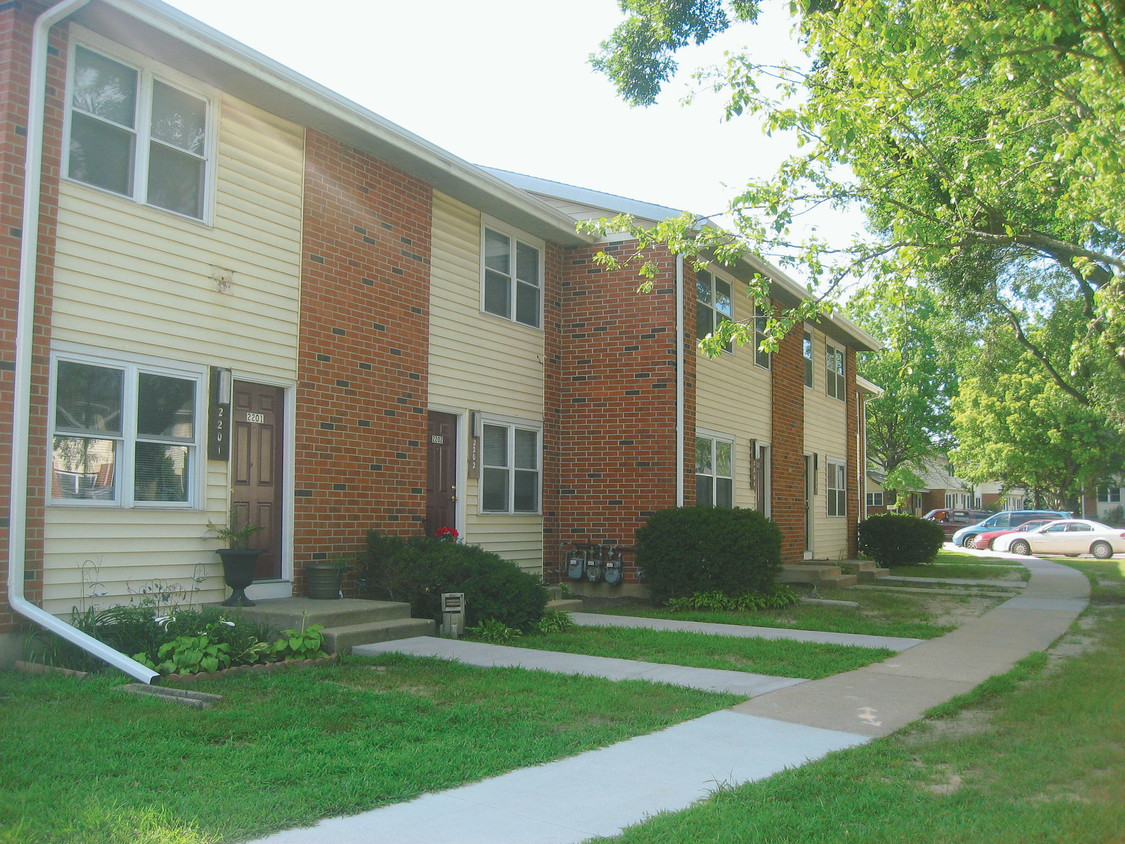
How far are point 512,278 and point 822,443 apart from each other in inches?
444

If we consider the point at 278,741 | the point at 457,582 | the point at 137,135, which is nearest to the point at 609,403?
the point at 457,582

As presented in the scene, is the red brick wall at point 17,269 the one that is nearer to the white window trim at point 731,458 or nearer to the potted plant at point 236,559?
the potted plant at point 236,559

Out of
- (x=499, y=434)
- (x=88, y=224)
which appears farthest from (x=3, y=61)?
(x=499, y=434)

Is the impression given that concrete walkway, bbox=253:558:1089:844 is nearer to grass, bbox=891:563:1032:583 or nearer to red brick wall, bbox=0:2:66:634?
red brick wall, bbox=0:2:66:634

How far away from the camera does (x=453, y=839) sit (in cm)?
409

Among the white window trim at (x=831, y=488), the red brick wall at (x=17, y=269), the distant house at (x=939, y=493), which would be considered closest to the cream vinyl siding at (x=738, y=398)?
the white window trim at (x=831, y=488)

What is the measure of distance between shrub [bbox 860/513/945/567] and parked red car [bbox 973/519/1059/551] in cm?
1073

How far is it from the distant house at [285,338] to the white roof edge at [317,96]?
0.03 m

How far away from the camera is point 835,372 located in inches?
944

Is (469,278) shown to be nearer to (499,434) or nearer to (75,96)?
(499,434)

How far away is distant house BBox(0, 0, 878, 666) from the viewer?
773 cm

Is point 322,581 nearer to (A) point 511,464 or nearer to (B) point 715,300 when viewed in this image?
(A) point 511,464

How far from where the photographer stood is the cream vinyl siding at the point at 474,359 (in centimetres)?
1238

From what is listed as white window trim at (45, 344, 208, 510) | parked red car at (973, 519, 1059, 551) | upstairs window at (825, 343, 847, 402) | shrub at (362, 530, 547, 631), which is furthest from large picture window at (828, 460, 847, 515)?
white window trim at (45, 344, 208, 510)
